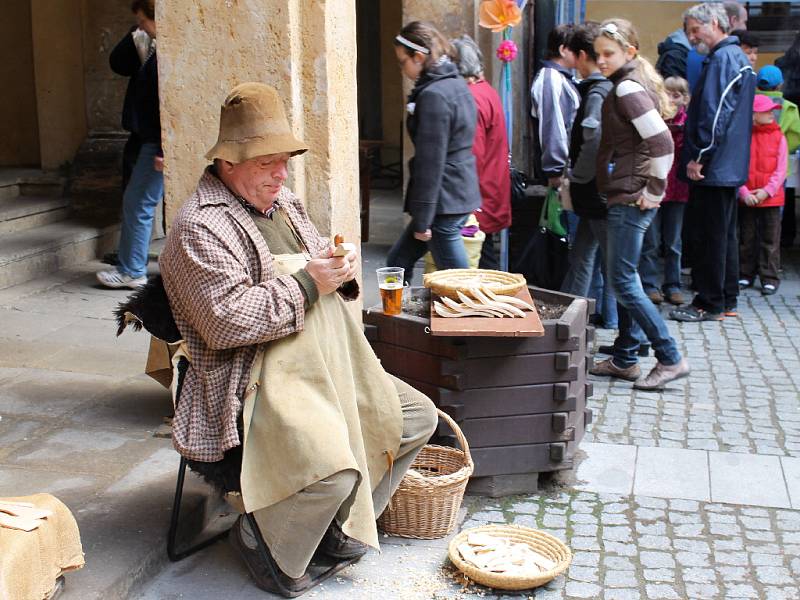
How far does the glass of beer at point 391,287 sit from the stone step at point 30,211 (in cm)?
477

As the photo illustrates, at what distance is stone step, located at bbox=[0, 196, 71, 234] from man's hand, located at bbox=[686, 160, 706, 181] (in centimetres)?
498

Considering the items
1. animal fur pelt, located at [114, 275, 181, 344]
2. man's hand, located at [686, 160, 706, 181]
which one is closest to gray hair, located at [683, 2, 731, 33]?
man's hand, located at [686, 160, 706, 181]

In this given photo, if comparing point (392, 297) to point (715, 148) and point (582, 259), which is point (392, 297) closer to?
point (582, 259)

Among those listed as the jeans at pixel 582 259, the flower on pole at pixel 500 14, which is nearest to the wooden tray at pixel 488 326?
the jeans at pixel 582 259

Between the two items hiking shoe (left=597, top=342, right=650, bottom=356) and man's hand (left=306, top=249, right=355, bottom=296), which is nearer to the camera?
man's hand (left=306, top=249, right=355, bottom=296)

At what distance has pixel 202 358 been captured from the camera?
11.5 feet

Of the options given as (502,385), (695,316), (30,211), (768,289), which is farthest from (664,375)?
(30,211)

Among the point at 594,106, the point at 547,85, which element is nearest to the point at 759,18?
the point at 547,85

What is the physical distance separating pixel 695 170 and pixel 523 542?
4363 mm

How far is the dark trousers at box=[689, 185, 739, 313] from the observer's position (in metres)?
7.64

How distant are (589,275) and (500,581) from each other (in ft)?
10.5

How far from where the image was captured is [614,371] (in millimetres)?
6293

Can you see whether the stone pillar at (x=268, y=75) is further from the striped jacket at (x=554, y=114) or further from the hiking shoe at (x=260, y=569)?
the striped jacket at (x=554, y=114)

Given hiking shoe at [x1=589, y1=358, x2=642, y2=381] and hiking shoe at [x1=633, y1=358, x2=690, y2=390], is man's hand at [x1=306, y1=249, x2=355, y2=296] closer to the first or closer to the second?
hiking shoe at [x1=633, y1=358, x2=690, y2=390]
